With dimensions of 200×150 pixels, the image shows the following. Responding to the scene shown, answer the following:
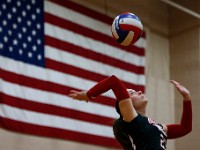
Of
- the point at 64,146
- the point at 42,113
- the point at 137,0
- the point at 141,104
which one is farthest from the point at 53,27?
the point at 141,104

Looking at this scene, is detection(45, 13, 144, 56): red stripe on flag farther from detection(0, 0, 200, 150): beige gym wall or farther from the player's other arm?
the player's other arm

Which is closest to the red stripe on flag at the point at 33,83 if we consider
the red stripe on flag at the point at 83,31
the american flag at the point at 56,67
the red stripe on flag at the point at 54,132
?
the american flag at the point at 56,67

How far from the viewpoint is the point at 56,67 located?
6715mm

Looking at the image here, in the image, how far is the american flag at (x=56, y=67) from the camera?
20.1 ft

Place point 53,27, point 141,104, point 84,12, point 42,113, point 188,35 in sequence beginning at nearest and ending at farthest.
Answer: point 141,104 → point 42,113 → point 53,27 → point 84,12 → point 188,35

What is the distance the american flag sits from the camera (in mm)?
6133

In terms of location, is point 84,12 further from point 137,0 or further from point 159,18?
point 159,18

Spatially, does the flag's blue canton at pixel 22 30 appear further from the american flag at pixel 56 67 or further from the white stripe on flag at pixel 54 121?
the white stripe on flag at pixel 54 121

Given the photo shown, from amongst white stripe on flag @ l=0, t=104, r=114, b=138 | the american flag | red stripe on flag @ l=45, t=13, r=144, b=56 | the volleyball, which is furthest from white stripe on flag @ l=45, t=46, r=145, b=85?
the volleyball

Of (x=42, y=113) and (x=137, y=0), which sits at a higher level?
(x=137, y=0)

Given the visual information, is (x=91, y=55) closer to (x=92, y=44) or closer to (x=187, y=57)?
(x=92, y=44)

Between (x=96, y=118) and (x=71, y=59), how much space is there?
1029 millimetres

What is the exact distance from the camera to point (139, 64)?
8094 mm

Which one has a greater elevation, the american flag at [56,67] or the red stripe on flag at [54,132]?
the american flag at [56,67]
